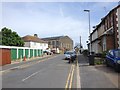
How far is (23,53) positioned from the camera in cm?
5191

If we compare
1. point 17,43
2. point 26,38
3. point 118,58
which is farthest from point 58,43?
point 118,58

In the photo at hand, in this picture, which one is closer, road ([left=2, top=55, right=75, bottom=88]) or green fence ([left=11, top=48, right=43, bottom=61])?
road ([left=2, top=55, right=75, bottom=88])

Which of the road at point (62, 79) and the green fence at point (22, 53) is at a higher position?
the green fence at point (22, 53)

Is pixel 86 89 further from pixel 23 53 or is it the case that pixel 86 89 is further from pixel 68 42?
pixel 68 42

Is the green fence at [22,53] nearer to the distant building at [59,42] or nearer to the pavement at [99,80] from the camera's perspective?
the pavement at [99,80]

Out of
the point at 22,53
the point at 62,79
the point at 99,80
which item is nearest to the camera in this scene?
the point at 99,80

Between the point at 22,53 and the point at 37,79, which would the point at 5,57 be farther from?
the point at 37,79

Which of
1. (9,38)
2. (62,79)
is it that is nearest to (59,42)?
(9,38)

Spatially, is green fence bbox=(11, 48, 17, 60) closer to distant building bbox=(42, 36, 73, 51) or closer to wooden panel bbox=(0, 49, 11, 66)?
wooden panel bbox=(0, 49, 11, 66)

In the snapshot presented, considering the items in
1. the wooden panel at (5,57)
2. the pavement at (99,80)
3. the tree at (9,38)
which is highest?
the tree at (9,38)

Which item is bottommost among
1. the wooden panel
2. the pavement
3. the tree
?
the pavement

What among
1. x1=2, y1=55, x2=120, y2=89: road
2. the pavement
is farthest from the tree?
the pavement

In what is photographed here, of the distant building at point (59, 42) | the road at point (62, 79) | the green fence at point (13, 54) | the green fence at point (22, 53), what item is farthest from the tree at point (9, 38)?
the distant building at point (59, 42)

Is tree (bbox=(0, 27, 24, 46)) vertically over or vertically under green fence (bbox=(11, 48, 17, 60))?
over
